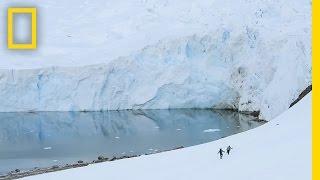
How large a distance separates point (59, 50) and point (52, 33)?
268 cm

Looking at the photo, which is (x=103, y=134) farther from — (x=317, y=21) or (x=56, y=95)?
(x=317, y=21)

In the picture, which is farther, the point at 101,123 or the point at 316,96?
the point at 101,123

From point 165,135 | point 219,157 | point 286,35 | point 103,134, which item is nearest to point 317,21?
point 219,157

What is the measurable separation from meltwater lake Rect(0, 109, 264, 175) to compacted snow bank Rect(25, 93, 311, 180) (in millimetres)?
6229

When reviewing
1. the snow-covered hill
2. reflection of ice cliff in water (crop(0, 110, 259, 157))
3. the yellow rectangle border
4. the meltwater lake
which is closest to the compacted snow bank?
the yellow rectangle border

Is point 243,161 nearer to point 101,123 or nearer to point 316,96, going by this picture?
point 316,96

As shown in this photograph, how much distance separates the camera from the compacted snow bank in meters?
8.42

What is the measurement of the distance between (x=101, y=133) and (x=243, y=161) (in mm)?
17162

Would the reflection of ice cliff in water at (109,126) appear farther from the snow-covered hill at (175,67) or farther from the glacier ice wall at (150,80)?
the snow-covered hill at (175,67)

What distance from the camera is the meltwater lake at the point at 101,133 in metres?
20.9

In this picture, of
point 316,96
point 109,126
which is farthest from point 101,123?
point 316,96

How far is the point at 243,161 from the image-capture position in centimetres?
999

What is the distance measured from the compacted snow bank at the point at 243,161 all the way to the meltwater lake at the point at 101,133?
623 cm

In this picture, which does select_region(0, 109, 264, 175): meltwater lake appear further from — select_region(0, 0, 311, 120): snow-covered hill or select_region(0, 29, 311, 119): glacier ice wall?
select_region(0, 0, 311, 120): snow-covered hill
